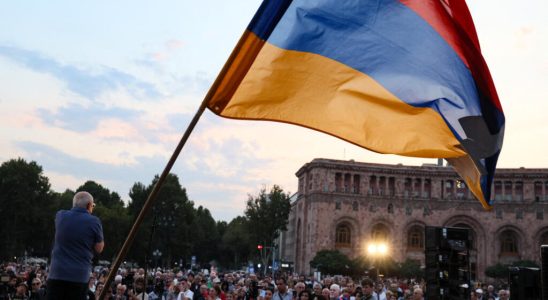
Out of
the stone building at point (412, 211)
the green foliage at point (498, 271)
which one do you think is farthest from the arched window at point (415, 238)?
the green foliage at point (498, 271)

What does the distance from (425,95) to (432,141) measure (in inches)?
18.0

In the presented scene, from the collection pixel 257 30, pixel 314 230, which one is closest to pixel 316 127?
pixel 257 30

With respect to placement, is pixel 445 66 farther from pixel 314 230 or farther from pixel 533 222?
pixel 533 222

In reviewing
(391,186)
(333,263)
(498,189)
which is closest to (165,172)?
(333,263)

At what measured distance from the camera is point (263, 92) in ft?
16.9

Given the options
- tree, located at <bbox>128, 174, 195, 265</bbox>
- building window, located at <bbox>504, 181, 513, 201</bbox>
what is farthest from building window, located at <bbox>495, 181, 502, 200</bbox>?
tree, located at <bbox>128, 174, 195, 265</bbox>

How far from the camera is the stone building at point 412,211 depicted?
2724 inches

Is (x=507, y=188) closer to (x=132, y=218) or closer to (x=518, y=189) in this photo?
(x=518, y=189)

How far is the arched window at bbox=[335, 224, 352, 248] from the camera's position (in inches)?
2724

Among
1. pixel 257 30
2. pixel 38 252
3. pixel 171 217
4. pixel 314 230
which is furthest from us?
pixel 38 252

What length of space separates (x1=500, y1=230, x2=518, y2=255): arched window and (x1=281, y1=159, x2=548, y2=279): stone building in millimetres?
116

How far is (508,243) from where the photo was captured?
70188 mm

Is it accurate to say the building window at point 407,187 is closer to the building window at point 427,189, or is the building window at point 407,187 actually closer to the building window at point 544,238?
the building window at point 427,189

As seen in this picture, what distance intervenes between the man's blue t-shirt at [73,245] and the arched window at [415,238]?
68.3 metres
